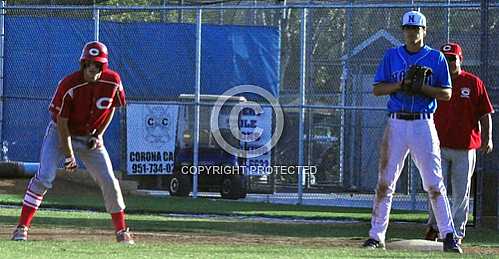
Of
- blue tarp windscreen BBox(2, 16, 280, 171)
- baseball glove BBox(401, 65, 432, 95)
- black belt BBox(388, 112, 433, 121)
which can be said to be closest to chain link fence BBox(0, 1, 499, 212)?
blue tarp windscreen BBox(2, 16, 280, 171)

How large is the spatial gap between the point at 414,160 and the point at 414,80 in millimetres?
794

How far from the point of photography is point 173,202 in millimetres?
19781

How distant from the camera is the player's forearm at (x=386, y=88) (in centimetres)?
1087

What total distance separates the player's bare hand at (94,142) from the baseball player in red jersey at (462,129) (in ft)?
12.0

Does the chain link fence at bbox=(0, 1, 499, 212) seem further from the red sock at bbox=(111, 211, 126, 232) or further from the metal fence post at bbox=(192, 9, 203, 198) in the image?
the red sock at bbox=(111, 211, 126, 232)

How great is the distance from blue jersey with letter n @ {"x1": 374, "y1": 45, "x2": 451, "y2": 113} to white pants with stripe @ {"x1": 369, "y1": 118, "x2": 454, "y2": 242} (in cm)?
13

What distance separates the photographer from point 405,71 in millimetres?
10914

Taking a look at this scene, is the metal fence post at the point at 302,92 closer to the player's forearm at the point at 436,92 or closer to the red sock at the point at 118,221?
the red sock at the point at 118,221

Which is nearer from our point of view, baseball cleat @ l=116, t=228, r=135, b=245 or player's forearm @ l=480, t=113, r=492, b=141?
baseball cleat @ l=116, t=228, r=135, b=245

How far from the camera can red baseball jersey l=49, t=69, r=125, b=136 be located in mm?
11188

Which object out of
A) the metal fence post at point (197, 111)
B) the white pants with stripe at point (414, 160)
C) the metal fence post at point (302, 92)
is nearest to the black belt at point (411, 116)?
the white pants with stripe at point (414, 160)

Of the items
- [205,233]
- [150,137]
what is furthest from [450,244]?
[150,137]

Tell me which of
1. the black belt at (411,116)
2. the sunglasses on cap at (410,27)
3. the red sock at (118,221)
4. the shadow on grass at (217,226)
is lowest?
the shadow on grass at (217,226)

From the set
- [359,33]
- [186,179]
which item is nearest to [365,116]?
[359,33]
